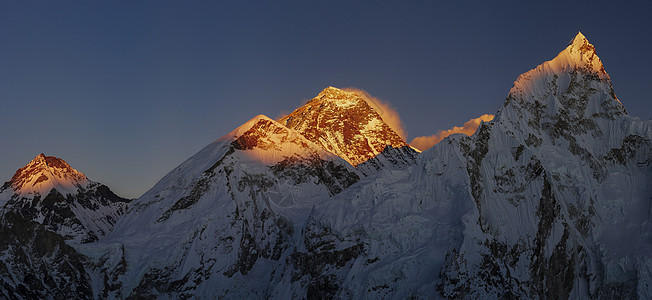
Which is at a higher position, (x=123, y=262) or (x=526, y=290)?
(x=123, y=262)

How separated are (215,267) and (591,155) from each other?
271 ft

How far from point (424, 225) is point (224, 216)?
4881 centimetres

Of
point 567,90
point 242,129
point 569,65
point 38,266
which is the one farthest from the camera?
point 242,129

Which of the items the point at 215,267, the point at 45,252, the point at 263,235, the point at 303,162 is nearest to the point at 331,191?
the point at 303,162

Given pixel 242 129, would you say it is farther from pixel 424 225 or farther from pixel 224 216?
pixel 424 225

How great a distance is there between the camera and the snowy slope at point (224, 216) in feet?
517

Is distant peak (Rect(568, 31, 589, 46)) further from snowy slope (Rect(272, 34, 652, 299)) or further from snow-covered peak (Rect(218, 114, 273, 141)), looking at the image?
snow-covered peak (Rect(218, 114, 273, 141))

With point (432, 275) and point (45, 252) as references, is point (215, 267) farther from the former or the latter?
point (432, 275)

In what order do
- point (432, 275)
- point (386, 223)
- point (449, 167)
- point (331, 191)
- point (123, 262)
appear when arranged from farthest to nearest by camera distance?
point (331, 191), point (123, 262), point (449, 167), point (386, 223), point (432, 275)

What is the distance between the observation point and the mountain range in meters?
136

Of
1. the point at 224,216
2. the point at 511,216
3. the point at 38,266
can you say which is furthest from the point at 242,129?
the point at 511,216

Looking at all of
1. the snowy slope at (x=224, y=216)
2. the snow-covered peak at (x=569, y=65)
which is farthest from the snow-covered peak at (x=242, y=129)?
the snow-covered peak at (x=569, y=65)

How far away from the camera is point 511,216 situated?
14488 cm

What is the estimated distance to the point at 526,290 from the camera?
134625 millimetres
